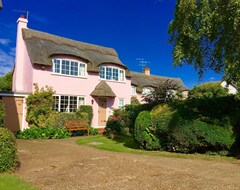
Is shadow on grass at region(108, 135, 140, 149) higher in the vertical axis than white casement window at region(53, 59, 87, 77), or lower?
lower

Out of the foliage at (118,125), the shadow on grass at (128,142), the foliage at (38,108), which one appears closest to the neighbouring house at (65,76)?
the foliage at (38,108)

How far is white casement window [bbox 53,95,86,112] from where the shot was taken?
66.5 feet

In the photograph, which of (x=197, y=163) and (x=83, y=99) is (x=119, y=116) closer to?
(x=83, y=99)

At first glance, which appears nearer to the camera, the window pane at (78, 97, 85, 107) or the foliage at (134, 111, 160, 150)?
the foliage at (134, 111, 160, 150)

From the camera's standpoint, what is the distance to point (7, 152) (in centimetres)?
778

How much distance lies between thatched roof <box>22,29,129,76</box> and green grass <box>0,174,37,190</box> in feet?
43.0

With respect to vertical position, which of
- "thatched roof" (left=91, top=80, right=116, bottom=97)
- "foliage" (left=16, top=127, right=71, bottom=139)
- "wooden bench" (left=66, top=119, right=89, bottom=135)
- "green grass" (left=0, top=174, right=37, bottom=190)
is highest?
"thatched roof" (left=91, top=80, right=116, bottom=97)

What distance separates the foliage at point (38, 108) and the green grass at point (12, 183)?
1165cm

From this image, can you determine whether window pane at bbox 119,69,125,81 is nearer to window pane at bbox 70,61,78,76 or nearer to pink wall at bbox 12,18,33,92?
window pane at bbox 70,61,78,76

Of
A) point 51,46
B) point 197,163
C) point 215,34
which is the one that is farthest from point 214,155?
point 51,46

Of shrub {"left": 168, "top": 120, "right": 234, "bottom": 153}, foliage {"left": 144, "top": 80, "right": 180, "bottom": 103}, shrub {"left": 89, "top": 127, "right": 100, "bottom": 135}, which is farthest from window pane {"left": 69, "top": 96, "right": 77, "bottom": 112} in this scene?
shrub {"left": 168, "top": 120, "right": 234, "bottom": 153}

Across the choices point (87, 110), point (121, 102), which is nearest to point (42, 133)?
point (87, 110)

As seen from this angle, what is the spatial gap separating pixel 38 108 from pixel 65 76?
3833 mm

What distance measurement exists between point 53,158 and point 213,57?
320 inches
